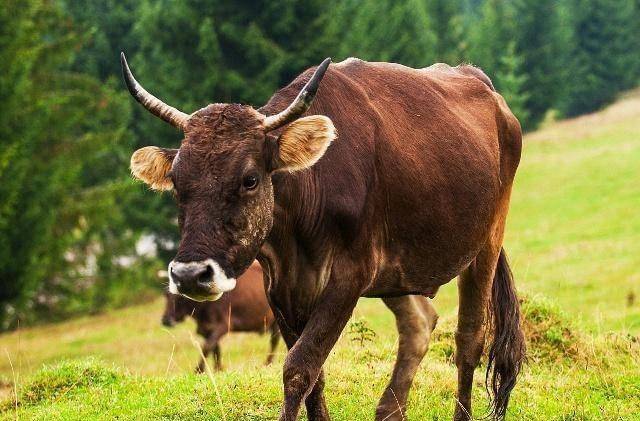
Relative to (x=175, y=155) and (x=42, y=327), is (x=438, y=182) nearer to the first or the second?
(x=175, y=155)

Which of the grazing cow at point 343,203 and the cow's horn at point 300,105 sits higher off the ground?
the cow's horn at point 300,105

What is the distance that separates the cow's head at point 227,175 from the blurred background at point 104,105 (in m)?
14.1

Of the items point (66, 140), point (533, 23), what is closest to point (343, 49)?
point (66, 140)

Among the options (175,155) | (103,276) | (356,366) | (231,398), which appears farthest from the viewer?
(103,276)

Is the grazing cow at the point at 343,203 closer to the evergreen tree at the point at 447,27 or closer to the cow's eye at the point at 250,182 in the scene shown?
the cow's eye at the point at 250,182

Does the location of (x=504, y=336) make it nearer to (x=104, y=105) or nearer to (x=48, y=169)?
(x=48, y=169)

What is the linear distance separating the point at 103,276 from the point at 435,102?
2334cm

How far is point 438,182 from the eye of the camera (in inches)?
246

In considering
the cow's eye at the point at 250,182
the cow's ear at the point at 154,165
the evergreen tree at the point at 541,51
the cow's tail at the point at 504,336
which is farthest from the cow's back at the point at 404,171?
the evergreen tree at the point at 541,51

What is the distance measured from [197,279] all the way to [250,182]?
671mm

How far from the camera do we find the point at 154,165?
547 cm

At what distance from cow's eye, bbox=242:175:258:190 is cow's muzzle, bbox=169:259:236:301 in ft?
1.65

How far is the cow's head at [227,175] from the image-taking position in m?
4.69

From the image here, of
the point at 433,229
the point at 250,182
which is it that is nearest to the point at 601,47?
the point at 433,229
